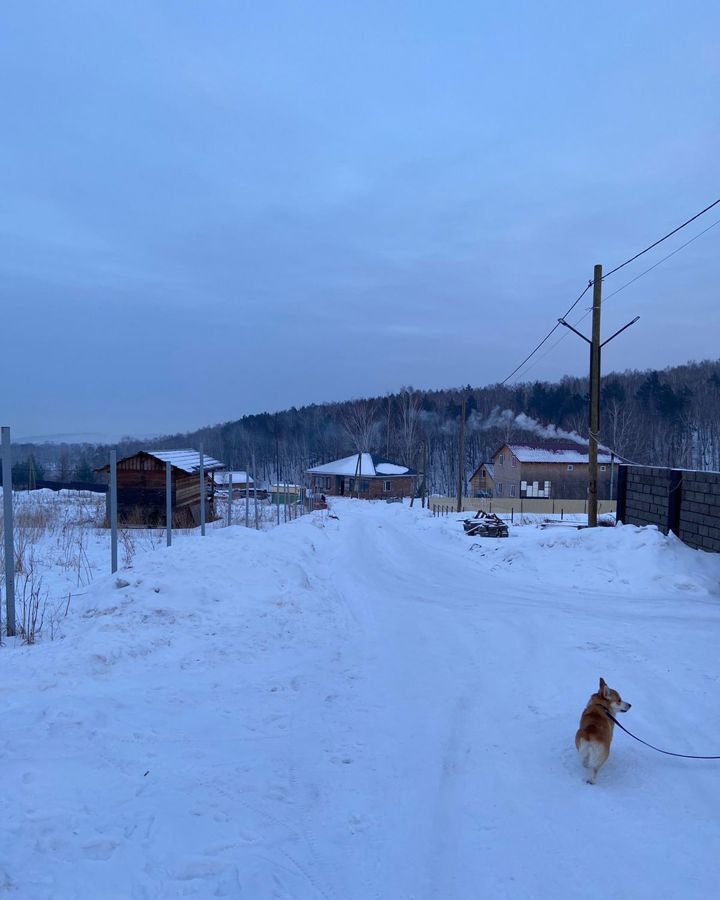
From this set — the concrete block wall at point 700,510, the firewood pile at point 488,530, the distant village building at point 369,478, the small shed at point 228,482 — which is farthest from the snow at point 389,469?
the concrete block wall at point 700,510

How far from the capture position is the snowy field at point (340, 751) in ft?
9.83

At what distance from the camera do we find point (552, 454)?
5381 centimetres

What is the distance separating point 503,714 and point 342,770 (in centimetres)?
163

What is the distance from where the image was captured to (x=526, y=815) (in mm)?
3541

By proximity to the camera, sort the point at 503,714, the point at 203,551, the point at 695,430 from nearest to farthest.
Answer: the point at 503,714 → the point at 203,551 → the point at 695,430

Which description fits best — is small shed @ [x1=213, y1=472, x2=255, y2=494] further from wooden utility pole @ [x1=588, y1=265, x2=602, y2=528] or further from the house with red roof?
the house with red roof

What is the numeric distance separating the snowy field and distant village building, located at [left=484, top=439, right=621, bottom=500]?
45424mm

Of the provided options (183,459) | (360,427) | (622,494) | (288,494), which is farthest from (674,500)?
(360,427)

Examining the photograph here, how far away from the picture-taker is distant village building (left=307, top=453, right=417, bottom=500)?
2298 inches

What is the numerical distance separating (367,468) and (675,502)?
152ft

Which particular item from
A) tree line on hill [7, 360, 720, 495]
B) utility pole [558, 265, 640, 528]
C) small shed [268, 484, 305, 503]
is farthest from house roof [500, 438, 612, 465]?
utility pole [558, 265, 640, 528]

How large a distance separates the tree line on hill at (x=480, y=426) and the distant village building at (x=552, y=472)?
829cm

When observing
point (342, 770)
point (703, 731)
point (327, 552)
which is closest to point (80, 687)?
point (342, 770)

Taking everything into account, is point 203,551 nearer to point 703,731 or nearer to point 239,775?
point 239,775
